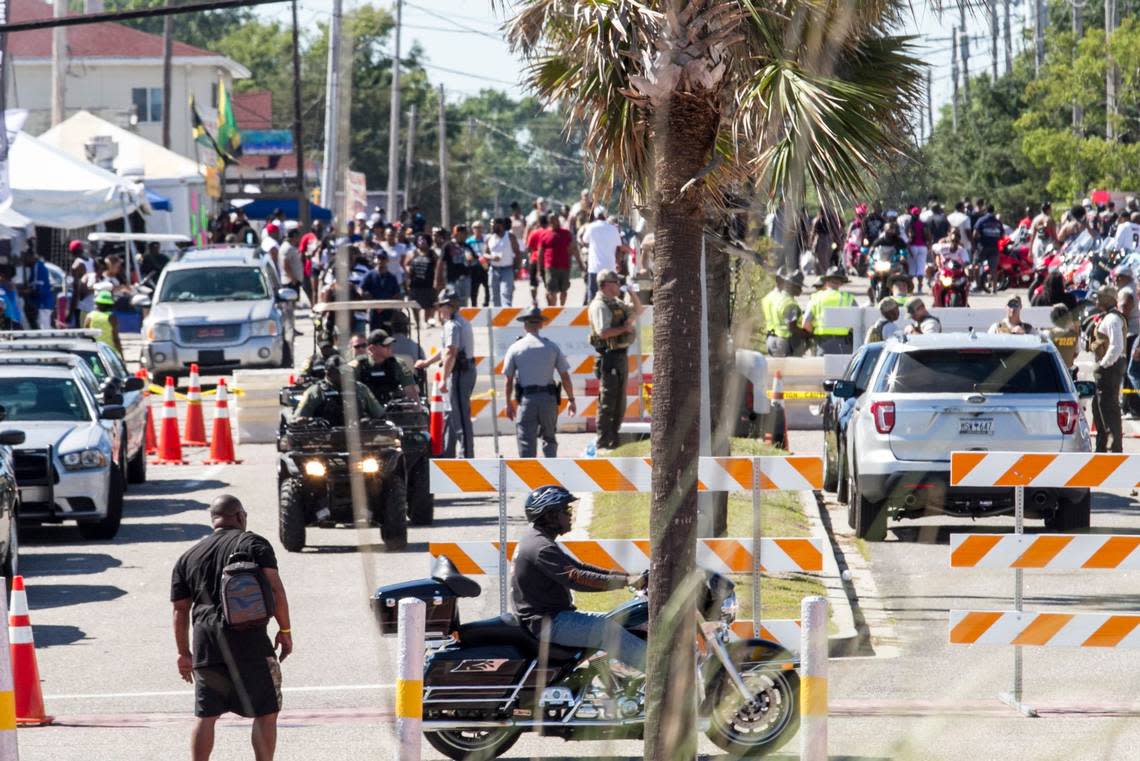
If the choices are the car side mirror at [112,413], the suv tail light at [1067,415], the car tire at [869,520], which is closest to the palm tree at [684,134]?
the suv tail light at [1067,415]

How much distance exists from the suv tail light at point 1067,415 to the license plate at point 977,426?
22.2 inches

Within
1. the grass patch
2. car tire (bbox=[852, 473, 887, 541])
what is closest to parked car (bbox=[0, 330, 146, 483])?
the grass patch

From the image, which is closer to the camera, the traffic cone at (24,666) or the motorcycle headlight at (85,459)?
the traffic cone at (24,666)

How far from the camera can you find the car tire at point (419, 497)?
664 inches

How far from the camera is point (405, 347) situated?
19484 mm

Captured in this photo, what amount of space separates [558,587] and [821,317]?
15.8 meters

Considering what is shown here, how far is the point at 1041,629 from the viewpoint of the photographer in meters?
9.97

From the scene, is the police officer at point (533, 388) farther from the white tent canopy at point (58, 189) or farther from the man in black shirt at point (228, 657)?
the white tent canopy at point (58, 189)

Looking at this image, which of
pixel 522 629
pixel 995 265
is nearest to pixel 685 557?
pixel 522 629

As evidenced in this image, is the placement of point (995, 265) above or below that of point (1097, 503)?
above

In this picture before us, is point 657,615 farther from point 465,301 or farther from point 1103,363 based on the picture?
point 465,301

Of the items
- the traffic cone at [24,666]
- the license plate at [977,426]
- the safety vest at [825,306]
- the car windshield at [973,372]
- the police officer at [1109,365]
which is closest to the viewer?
the traffic cone at [24,666]

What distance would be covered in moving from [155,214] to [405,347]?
90.8 ft

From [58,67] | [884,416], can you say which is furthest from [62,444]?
[58,67]
